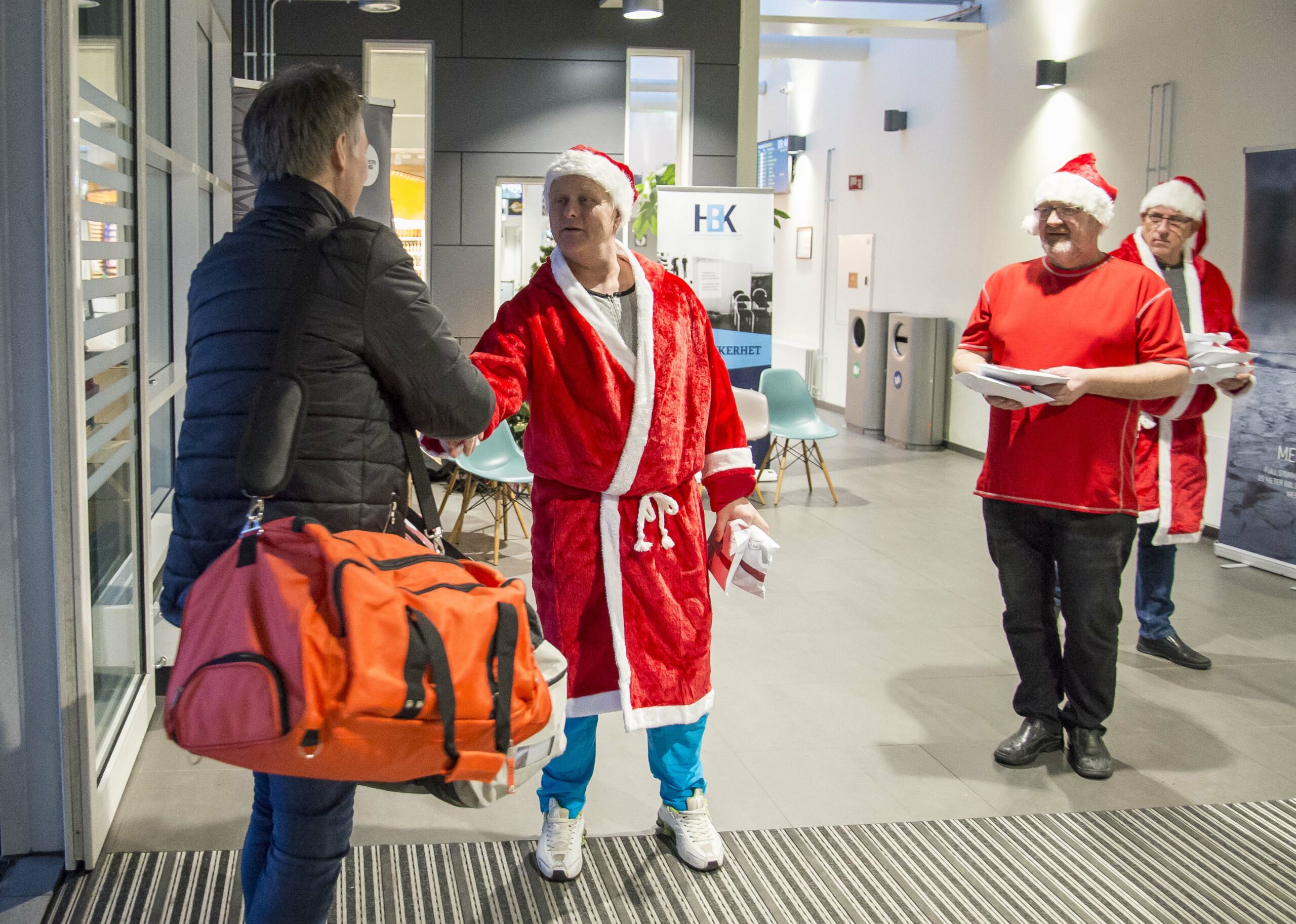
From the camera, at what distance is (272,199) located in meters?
1.61

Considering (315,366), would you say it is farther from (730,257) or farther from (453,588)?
(730,257)

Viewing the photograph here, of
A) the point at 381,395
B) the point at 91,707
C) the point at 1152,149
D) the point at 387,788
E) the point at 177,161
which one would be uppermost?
the point at 1152,149

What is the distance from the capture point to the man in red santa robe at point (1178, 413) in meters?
4.09

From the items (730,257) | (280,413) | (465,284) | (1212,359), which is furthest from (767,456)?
(280,413)

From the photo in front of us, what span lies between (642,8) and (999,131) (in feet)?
11.5

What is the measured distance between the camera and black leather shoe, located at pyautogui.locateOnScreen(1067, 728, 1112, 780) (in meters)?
3.17

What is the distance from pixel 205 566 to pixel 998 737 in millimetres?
2575

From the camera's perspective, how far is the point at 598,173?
7.68ft

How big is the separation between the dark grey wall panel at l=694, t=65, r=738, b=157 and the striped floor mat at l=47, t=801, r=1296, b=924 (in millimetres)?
6096

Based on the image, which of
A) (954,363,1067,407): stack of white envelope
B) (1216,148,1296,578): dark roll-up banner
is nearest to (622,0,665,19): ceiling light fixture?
(1216,148,1296,578): dark roll-up banner

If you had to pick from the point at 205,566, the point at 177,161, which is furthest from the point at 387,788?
the point at 177,161

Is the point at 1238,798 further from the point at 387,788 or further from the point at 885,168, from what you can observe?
the point at 885,168

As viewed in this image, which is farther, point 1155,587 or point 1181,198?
point 1155,587

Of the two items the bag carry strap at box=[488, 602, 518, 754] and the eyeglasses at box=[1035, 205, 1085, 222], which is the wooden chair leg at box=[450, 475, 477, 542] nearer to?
the eyeglasses at box=[1035, 205, 1085, 222]
